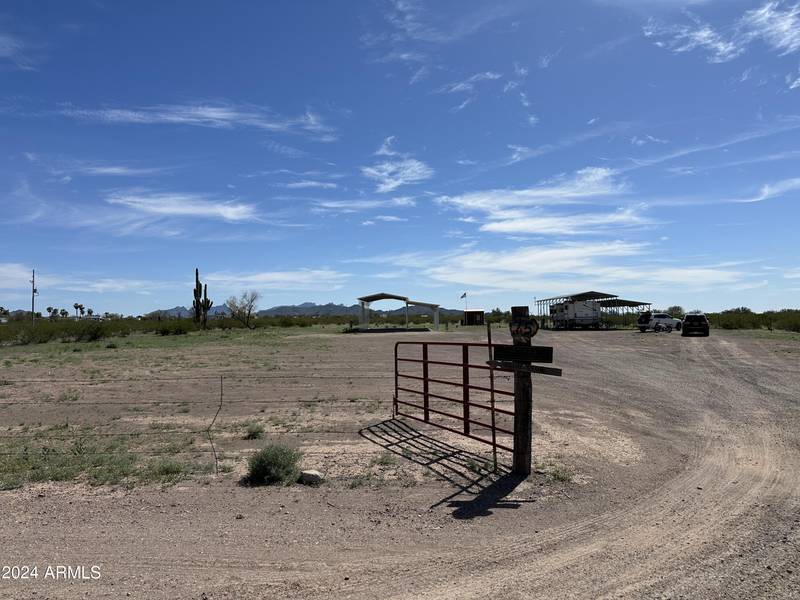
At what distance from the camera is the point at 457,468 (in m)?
8.23

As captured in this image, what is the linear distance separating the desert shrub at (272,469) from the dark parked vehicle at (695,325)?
39470 mm

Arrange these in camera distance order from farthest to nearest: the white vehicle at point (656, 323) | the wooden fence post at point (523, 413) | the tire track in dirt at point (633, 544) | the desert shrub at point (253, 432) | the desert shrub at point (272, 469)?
the white vehicle at point (656, 323) < the desert shrub at point (253, 432) < the wooden fence post at point (523, 413) < the desert shrub at point (272, 469) < the tire track in dirt at point (633, 544)

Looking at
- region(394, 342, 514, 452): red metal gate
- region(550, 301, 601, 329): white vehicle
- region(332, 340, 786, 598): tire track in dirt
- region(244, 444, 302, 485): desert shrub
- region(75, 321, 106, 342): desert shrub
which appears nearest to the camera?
region(332, 340, 786, 598): tire track in dirt

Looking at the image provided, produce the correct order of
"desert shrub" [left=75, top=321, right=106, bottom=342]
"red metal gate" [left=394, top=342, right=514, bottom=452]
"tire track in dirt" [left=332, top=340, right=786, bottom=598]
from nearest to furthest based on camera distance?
"tire track in dirt" [left=332, top=340, right=786, bottom=598] < "red metal gate" [left=394, top=342, right=514, bottom=452] < "desert shrub" [left=75, top=321, right=106, bottom=342]

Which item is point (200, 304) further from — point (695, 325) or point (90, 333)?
point (695, 325)

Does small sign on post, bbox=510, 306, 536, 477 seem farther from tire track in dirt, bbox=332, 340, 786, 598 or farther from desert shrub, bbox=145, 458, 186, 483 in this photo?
desert shrub, bbox=145, 458, 186, 483

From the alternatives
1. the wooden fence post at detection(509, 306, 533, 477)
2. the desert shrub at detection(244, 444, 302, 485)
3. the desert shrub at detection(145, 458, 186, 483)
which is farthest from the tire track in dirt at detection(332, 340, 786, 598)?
the desert shrub at detection(145, 458, 186, 483)

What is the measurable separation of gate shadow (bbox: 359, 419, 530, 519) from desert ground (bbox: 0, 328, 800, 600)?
4 centimetres

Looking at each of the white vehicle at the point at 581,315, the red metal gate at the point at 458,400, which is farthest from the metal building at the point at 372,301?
the red metal gate at the point at 458,400

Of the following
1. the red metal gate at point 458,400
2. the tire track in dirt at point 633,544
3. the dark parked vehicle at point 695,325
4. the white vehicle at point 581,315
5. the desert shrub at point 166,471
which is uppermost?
the white vehicle at point 581,315

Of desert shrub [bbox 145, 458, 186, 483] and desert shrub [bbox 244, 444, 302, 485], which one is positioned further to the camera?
desert shrub [bbox 145, 458, 186, 483]

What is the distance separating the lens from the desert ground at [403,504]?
4.62 metres

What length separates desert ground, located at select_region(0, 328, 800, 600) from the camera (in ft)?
15.2

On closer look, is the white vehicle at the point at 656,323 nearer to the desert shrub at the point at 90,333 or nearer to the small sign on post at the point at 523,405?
the desert shrub at the point at 90,333
